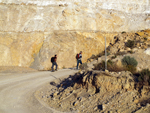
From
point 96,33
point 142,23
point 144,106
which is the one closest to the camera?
point 144,106

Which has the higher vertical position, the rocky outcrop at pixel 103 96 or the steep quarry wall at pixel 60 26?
the steep quarry wall at pixel 60 26

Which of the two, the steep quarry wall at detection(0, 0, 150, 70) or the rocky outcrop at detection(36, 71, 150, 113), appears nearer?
the rocky outcrop at detection(36, 71, 150, 113)

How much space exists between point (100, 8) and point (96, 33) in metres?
7.60

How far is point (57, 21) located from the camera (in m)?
24.5

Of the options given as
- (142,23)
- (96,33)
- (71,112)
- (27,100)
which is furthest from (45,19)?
(71,112)

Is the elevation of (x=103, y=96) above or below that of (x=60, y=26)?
below

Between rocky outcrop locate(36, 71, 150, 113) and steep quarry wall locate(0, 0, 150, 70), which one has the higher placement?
steep quarry wall locate(0, 0, 150, 70)

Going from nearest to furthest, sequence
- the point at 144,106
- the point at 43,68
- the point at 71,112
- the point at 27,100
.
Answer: the point at 144,106, the point at 71,112, the point at 27,100, the point at 43,68

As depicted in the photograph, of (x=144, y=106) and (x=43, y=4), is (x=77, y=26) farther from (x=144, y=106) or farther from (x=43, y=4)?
(x=144, y=106)

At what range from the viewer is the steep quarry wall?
20.1 meters

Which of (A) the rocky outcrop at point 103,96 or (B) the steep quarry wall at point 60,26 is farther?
(B) the steep quarry wall at point 60,26

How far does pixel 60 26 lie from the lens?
2400 cm

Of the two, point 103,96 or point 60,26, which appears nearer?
point 103,96

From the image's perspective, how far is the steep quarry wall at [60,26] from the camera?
790 inches
